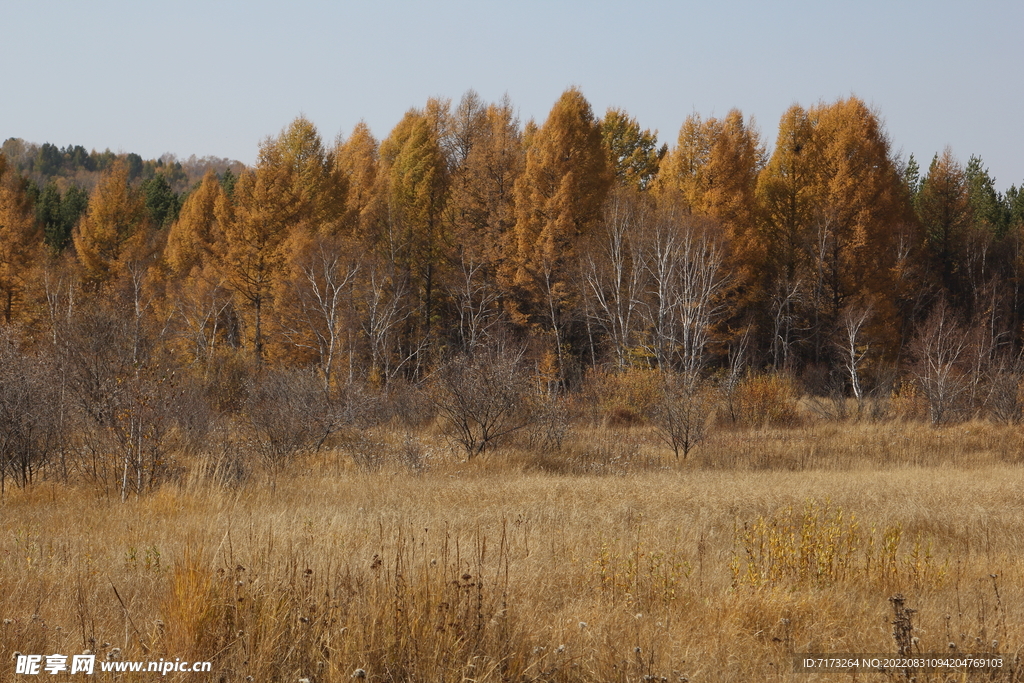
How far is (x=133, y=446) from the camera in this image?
11242mm

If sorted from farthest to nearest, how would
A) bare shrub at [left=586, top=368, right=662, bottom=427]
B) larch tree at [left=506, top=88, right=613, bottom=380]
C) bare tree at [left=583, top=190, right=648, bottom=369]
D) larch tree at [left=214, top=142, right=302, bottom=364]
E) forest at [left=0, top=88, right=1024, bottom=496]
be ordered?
larch tree at [left=214, top=142, right=302, bottom=364], larch tree at [left=506, top=88, right=613, bottom=380], bare tree at [left=583, top=190, right=648, bottom=369], forest at [left=0, top=88, right=1024, bottom=496], bare shrub at [left=586, top=368, right=662, bottom=427]

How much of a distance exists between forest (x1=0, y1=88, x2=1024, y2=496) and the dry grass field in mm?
10156

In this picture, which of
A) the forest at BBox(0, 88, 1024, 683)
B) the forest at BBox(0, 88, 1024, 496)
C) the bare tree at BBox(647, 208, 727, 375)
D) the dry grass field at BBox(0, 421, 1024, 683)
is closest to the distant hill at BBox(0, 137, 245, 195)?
the forest at BBox(0, 88, 1024, 683)

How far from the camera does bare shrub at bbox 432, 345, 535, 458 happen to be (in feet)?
57.0

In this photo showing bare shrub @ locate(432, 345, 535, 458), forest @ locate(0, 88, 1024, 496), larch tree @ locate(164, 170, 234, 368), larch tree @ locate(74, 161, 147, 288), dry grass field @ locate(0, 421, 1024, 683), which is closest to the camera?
dry grass field @ locate(0, 421, 1024, 683)

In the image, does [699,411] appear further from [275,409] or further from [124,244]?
[124,244]

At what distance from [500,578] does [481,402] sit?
11.6 m

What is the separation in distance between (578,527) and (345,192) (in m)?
29.5

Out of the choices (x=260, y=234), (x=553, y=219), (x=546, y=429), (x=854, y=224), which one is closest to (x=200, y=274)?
(x=260, y=234)

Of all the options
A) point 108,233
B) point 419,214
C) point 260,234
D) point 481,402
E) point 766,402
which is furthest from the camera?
point 108,233

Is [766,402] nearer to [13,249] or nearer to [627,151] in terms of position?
[627,151]

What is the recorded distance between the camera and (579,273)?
1201 inches

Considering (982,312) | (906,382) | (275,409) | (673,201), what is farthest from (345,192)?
(982,312)

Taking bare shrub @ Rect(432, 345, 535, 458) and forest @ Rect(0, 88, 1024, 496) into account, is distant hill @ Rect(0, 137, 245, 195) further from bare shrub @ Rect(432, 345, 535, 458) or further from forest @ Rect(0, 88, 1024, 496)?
bare shrub @ Rect(432, 345, 535, 458)
